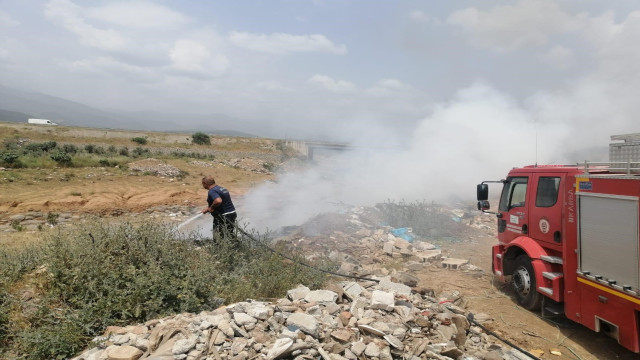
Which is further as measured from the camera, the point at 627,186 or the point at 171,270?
the point at 171,270

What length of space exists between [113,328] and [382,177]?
17.0 m

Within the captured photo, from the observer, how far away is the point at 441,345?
4.17 m

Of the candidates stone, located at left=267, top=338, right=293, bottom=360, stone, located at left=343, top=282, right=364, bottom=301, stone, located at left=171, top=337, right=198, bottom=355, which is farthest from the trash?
stone, located at left=171, top=337, right=198, bottom=355

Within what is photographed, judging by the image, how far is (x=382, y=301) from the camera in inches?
189

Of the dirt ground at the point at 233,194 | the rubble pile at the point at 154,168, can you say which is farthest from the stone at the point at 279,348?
the rubble pile at the point at 154,168

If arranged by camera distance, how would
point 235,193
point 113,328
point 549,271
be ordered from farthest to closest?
point 235,193 → point 549,271 → point 113,328

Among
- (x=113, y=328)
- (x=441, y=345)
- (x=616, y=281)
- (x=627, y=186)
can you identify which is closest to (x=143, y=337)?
(x=113, y=328)

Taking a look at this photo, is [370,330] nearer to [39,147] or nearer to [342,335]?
[342,335]

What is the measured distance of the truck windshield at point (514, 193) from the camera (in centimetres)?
653

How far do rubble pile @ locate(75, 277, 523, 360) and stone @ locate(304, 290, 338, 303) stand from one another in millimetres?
13

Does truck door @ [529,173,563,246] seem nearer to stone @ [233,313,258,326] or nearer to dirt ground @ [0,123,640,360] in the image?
dirt ground @ [0,123,640,360]

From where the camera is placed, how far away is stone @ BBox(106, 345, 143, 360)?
3.55 m

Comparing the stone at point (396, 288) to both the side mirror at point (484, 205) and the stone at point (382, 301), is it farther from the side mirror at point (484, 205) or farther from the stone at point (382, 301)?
the side mirror at point (484, 205)

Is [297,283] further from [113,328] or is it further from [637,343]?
[637,343]
